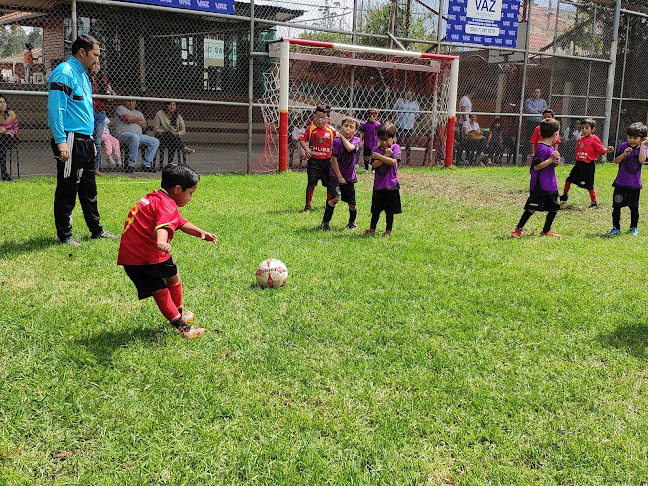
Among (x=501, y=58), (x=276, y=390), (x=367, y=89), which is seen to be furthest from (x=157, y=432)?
(x=501, y=58)

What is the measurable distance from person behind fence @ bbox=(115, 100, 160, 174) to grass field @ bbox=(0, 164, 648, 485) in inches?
235

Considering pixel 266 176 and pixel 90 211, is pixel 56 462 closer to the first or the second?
pixel 90 211

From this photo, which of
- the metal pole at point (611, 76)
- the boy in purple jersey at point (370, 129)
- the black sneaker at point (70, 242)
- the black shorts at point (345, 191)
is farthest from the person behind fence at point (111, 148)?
the metal pole at point (611, 76)

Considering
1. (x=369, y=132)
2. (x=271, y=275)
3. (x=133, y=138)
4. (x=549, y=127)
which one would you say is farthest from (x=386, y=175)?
(x=133, y=138)

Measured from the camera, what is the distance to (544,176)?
7516mm

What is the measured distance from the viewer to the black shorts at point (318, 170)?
8.50m

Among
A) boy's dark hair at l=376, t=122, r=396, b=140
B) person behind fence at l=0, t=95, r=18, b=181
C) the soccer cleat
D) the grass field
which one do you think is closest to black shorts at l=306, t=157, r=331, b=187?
boy's dark hair at l=376, t=122, r=396, b=140

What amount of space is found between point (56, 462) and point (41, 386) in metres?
0.74

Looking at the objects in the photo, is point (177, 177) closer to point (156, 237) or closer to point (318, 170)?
point (156, 237)

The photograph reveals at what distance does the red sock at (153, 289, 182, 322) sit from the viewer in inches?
154

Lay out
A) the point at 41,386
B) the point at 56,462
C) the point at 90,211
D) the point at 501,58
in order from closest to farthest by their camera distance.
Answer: the point at 56,462 < the point at 41,386 < the point at 90,211 < the point at 501,58

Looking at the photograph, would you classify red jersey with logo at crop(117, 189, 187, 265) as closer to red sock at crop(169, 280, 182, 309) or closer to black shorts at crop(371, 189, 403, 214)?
red sock at crop(169, 280, 182, 309)

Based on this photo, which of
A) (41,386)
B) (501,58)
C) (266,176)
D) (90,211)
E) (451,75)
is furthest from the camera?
(501,58)

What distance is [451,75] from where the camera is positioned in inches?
590
